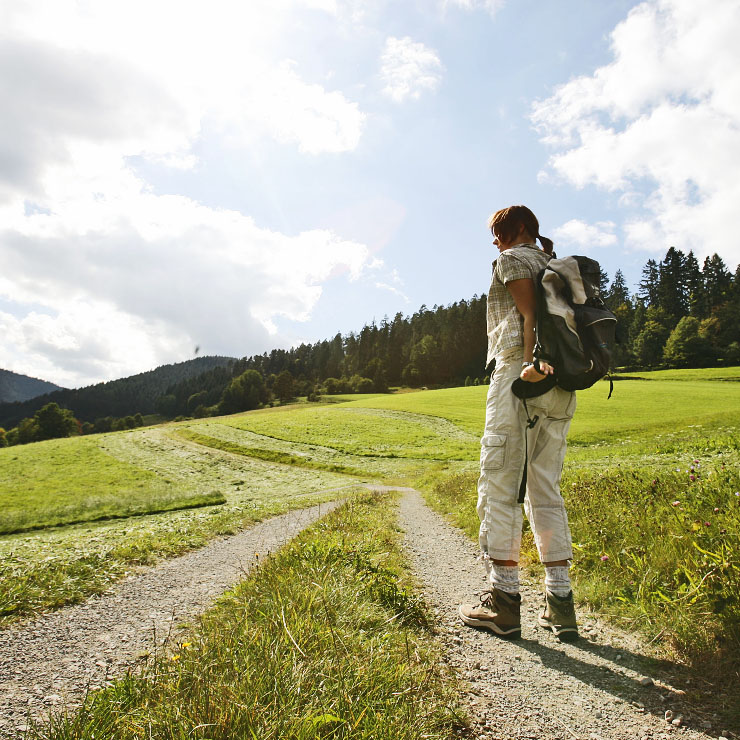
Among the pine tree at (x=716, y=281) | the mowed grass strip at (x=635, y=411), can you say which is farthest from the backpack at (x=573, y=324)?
the pine tree at (x=716, y=281)

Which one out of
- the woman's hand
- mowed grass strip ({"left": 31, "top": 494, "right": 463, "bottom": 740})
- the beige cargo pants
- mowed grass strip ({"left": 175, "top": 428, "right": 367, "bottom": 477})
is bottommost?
mowed grass strip ({"left": 175, "top": 428, "right": 367, "bottom": 477})

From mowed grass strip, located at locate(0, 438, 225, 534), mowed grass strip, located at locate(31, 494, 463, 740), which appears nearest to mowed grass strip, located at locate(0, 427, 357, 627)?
mowed grass strip, located at locate(0, 438, 225, 534)

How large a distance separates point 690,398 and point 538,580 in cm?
5043

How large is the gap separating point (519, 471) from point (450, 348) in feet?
343

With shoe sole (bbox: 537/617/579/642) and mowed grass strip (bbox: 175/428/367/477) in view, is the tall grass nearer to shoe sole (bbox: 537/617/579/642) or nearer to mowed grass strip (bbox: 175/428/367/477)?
shoe sole (bbox: 537/617/579/642)

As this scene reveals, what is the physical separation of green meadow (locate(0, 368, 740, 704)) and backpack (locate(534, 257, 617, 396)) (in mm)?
1631

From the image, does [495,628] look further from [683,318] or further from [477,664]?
[683,318]

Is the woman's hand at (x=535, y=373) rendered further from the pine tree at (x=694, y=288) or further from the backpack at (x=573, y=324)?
the pine tree at (x=694, y=288)

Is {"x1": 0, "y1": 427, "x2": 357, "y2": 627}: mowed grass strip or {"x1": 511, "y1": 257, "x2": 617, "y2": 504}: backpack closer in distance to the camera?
{"x1": 511, "y1": 257, "x2": 617, "y2": 504}: backpack

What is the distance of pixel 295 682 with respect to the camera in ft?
6.42

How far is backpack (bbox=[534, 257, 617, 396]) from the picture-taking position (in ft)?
10.8

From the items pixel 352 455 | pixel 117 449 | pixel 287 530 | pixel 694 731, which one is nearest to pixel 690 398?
pixel 352 455

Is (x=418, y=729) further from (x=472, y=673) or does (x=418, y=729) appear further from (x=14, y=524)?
(x=14, y=524)

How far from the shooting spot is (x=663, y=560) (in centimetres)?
Answer: 353
